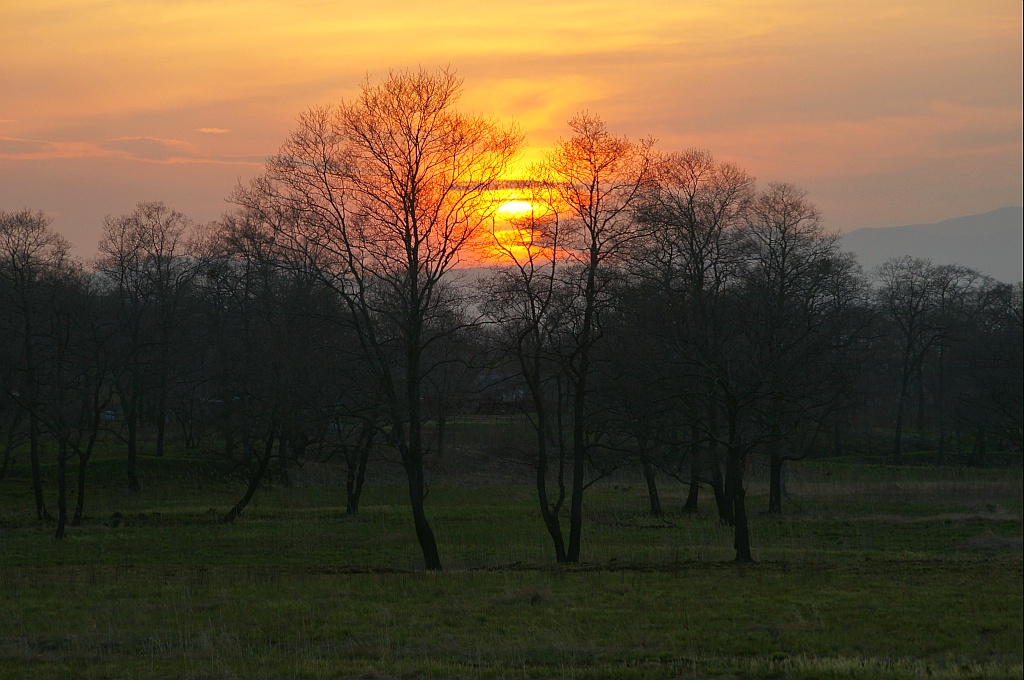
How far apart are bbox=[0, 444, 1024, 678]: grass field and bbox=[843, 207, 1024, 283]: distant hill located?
4910 cm

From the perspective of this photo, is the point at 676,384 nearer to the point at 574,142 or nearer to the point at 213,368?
the point at 574,142

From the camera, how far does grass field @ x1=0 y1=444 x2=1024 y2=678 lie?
1284cm

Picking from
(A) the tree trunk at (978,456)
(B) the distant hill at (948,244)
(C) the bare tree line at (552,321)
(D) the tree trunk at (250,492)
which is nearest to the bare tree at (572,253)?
(C) the bare tree line at (552,321)

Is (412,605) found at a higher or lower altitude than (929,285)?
lower

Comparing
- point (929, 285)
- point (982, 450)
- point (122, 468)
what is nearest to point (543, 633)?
point (122, 468)

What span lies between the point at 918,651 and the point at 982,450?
146 ft

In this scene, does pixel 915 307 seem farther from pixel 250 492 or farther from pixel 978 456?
pixel 250 492

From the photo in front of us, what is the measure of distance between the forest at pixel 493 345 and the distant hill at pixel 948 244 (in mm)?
24954

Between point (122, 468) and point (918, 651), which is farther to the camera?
point (122, 468)

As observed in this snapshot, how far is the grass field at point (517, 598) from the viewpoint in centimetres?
1284

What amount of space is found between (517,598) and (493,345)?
9475 millimetres

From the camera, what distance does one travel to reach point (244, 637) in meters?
15.0

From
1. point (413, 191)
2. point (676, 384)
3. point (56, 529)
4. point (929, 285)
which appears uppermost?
point (929, 285)

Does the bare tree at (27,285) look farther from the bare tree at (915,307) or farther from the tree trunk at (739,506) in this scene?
the bare tree at (915,307)
